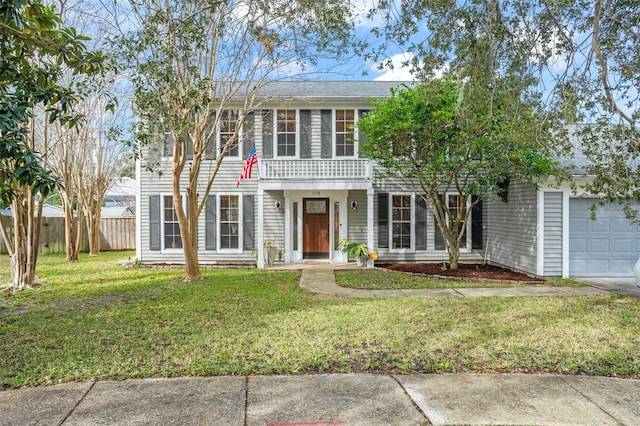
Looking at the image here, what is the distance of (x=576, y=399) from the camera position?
12.3 feet

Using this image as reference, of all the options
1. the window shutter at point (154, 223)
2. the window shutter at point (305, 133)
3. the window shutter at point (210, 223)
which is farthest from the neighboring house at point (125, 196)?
the window shutter at point (305, 133)

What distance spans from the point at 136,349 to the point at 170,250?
8.85 meters

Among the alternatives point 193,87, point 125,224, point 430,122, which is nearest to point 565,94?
point 430,122

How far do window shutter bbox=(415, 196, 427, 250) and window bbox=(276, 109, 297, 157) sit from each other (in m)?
4.31

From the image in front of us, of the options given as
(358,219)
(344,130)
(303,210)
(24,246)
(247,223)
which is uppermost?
(344,130)

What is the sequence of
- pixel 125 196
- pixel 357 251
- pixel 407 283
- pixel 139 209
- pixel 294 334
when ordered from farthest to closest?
pixel 125 196, pixel 139 209, pixel 357 251, pixel 407 283, pixel 294 334

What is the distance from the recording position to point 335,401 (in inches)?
146

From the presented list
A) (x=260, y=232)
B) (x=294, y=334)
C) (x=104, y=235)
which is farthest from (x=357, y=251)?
(x=104, y=235)

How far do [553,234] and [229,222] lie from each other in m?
9.10

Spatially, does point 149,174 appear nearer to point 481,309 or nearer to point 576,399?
point 481,309

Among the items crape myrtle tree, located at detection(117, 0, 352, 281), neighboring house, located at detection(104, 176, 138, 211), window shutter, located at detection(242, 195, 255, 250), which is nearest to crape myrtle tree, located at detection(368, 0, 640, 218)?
crape myrtle tree, located at detection(117, 0, 352, 281)

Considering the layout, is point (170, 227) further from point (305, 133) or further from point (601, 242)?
point (601, 242)

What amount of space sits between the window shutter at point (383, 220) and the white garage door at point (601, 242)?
5.05m

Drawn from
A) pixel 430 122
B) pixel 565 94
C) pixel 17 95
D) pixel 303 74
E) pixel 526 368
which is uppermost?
pixel 303 74
